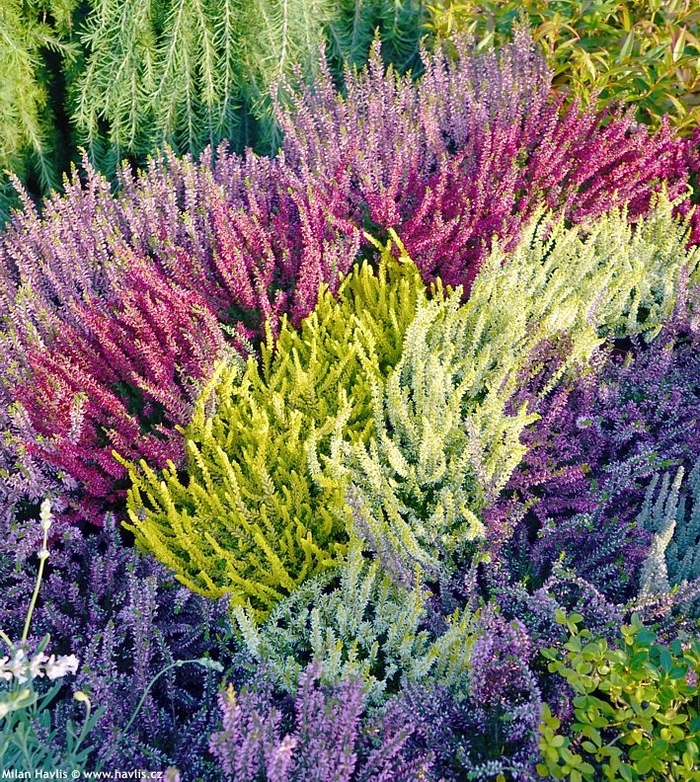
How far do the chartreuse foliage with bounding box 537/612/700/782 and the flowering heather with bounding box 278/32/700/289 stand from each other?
1157 millimetres

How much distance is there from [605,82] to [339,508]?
77.7 inches

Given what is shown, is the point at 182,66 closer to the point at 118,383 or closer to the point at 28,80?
the point at 28,80

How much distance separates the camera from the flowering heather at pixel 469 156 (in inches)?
85.1

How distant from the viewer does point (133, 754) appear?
1.21 meters

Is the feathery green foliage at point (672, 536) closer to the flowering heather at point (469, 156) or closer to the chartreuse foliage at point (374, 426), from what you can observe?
Answer: the chartreuse foliage at point (374, 426)

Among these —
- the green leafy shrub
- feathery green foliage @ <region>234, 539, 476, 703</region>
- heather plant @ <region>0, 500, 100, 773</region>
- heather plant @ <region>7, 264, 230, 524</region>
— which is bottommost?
feathery green foliage @ <region>234, 539, 476, 703</region>

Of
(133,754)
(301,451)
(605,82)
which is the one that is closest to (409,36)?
(605,82)

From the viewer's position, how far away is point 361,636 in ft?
4.58

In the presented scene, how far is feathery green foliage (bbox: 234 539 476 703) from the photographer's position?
1.32 metres

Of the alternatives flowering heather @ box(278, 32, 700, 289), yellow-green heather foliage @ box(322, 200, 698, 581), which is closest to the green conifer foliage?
flowering heather @ box(278, 32, 700, 289)

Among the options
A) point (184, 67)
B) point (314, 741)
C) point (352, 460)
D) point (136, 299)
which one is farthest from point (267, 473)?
point (184, 67)

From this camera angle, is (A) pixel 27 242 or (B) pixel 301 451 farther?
(A) pixel 27 242

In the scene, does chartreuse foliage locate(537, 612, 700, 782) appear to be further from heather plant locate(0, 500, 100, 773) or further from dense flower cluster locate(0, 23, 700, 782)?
heather plant locate(0, 500, 100, 773)

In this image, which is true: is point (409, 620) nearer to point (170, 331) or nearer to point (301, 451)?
point (301, 451)
